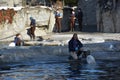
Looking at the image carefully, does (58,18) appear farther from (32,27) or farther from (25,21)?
(32,27)

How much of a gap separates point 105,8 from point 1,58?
13.1 metres

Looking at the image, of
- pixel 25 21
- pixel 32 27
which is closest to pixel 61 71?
pixel 32 27

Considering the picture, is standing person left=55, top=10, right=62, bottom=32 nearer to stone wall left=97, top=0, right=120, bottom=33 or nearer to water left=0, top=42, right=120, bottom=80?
stone wall left=97, top=0, right=120, bottom=33

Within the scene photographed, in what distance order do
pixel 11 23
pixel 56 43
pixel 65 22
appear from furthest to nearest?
1. pixel 65 22
2. pixel 11 23
3. pixel 56 43

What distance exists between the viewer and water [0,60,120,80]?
65.6 feet

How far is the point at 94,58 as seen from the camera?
26.0m

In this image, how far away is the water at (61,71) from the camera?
787 inches

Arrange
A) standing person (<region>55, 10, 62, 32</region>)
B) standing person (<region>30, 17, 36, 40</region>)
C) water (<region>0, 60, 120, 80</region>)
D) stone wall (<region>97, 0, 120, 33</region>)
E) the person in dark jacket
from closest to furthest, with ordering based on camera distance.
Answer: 1. water (<region>0, 60, 120, 80</region>)
2. the person in dark jacket
3. standing person (<region>30, 17, 36, 40</region>)
4. stone wall (<region>97, 0, 120, 33</region>)
5. standing person (<region>55, 10, 62, 32</region>)

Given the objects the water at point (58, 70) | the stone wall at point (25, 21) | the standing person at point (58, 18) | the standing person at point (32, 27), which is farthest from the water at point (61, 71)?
the standing person at point (58, 18)

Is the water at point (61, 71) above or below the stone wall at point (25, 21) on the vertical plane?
below

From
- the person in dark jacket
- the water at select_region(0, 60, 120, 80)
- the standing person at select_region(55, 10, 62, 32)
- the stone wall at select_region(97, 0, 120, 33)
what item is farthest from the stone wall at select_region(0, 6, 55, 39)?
the water at select_region(0, 60, 120, 80)

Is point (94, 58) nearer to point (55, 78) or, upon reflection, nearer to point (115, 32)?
point (55, 78)

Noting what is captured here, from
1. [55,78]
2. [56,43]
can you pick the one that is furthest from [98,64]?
[56,43]

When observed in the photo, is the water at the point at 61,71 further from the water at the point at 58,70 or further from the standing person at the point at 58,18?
the standing person at the point at 58,18
